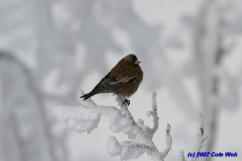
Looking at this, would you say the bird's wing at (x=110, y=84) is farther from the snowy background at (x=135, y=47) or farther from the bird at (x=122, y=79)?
the snowy background at (x=135, y=47)

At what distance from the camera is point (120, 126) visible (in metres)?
1.76

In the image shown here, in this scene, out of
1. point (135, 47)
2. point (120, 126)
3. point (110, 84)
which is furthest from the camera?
point (135, 47)

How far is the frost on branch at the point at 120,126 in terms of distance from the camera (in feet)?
5.50

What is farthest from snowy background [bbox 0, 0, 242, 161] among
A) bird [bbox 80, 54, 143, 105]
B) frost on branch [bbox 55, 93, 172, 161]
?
frost on branch [bbox 55, 93, 172, 161]

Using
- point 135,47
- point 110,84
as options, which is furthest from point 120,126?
point 135,47

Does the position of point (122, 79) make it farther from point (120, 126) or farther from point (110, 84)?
point (120, 126)

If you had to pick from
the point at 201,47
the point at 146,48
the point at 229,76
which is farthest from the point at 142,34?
the point at 229,76

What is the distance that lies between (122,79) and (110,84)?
0.20 feet

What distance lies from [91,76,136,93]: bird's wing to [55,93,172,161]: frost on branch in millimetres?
136

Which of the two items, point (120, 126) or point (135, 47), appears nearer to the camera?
point (120, 126)

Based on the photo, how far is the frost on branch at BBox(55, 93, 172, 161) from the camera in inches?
66.0

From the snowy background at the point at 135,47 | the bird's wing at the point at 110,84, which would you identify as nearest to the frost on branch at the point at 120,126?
the bird's wing at the point at 110,84

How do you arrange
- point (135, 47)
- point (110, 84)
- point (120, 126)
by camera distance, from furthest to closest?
point (135, 47)
point (110, 84)
point (120, 126)

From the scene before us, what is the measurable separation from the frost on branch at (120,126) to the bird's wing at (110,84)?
14cm
